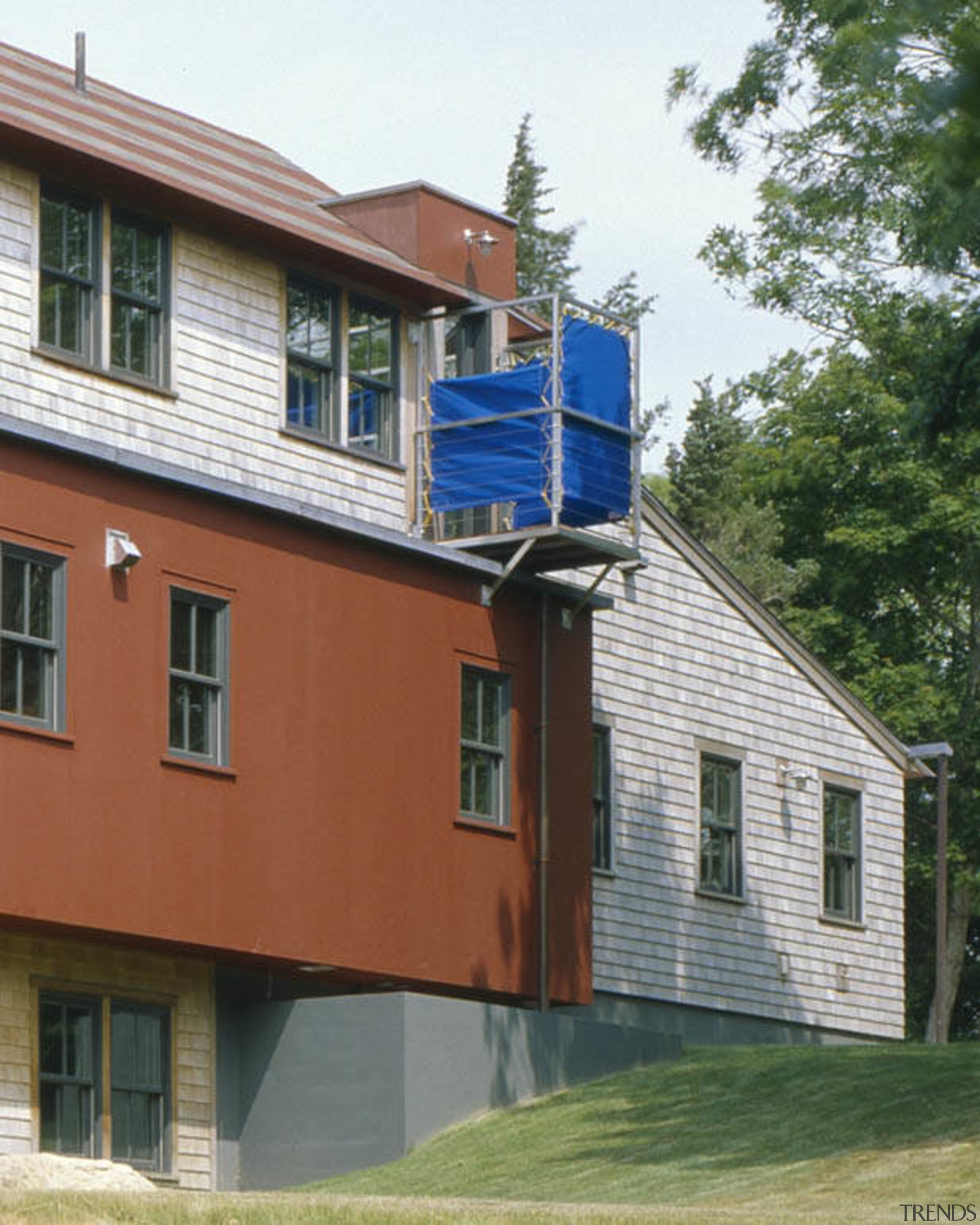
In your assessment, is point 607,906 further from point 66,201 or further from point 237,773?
point 66,201

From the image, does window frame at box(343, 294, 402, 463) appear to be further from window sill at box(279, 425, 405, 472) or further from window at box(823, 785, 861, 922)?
window at box(823, 785, 861, 922)

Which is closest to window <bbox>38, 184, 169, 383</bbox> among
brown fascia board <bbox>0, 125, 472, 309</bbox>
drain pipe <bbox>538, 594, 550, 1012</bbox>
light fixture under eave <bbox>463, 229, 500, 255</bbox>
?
brown fascia board <bbox>0, 125, 472, 309</bbox>

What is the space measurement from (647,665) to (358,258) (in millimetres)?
7347

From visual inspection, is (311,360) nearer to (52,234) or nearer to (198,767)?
(52,234)

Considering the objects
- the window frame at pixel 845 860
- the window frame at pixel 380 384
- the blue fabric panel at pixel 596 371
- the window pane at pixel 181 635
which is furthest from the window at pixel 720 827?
the window pane at pixel 181 635

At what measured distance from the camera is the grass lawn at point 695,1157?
14492 millimetres

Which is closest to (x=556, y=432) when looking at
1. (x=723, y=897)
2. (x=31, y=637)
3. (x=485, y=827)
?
(x=485, y=827)

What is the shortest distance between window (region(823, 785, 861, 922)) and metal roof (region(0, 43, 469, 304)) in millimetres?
10087

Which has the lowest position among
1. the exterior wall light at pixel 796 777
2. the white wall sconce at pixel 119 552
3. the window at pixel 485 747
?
the window at pixel 485 747

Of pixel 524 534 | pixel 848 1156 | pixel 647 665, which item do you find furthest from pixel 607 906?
pixel 848 1156

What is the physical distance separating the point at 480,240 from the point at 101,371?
6191 mm

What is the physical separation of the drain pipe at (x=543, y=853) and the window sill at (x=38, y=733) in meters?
6.29

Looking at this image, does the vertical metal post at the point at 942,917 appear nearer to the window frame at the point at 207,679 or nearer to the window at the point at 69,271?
the window frame at the point at 207,679

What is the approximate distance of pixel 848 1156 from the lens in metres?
18.8
